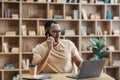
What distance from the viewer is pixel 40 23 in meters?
5.82

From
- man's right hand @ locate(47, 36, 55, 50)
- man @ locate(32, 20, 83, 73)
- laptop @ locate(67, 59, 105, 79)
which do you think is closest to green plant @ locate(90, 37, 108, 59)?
man @ locate(32, 20, 83, 73)

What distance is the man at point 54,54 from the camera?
120 inches

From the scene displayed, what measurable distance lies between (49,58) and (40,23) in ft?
9.08

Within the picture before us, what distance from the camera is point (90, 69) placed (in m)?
2.54

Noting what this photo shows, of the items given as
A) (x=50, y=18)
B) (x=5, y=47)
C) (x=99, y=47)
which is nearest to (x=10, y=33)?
(x=5, y=47)

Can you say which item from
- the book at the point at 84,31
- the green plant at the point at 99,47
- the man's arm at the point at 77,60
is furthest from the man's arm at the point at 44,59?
the book at the point at 84,31

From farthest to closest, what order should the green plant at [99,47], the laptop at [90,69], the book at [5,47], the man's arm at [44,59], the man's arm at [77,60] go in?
the green plant at [99,47] → the book at [5,47] → the man's arm at [77,60] → the man's arm at [44,59] → the laptop at [90,69]

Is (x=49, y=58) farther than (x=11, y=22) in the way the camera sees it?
No

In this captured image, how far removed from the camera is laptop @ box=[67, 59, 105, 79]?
2.49 m

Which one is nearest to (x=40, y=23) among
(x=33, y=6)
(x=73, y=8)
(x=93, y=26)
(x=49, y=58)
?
(x=33, y=6)

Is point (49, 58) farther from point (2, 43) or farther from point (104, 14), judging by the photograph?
point (104, 14)

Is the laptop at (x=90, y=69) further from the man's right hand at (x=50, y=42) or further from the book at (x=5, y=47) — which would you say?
the book at (x=5, y=47)

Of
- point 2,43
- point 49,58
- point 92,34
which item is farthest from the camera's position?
point 92,34

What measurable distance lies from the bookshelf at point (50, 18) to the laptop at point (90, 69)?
311cm
